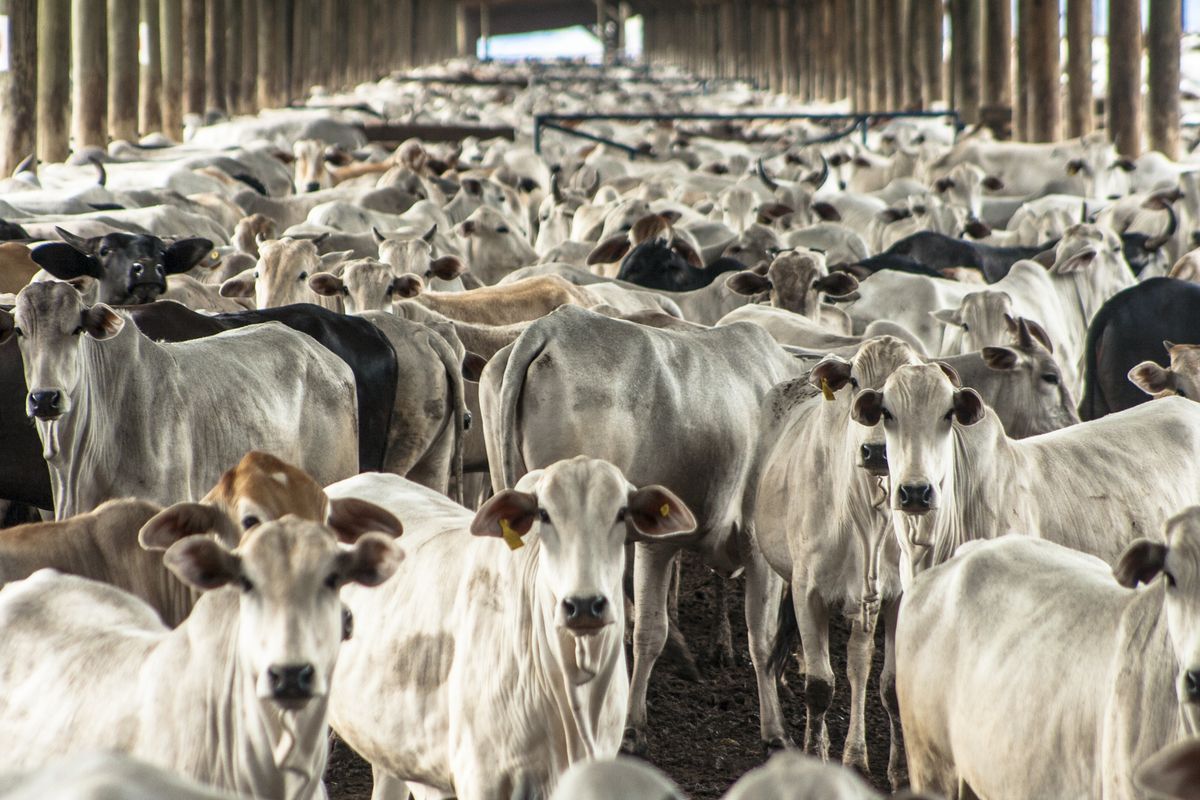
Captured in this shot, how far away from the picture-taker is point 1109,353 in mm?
9070

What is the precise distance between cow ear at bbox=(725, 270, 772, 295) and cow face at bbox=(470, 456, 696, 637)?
218 inches

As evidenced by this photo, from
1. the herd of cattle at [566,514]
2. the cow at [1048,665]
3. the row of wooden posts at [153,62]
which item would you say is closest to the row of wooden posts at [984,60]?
the herd of cattle at [566,514]

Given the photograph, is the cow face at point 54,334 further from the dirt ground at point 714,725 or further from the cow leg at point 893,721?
the cow leg at point 893,721

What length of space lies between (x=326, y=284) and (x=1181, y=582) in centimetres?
605

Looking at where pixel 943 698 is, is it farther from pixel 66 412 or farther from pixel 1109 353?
pixel 1109 353

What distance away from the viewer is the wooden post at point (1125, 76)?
20.2 meters

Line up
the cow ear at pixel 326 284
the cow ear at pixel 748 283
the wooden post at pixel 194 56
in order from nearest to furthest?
the cow ear at pixel 326 284
the cow ear at pixel 748 283
the wooden post at pixel 194 56

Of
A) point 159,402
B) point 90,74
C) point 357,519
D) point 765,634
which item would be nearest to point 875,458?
point 765,634

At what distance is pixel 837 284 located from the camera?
914 centimetres

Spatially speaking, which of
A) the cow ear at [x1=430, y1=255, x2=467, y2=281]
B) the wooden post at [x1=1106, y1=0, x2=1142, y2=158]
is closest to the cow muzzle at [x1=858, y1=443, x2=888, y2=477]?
the cow ear at [x1=430, y1=255, x2=467, y2=281]

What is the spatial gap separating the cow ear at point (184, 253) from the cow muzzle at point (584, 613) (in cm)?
510

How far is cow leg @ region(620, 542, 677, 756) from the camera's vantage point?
6344 millimetres

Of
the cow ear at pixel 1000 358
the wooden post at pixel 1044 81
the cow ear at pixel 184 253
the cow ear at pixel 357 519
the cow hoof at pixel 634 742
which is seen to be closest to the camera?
the cow ear at pixel 357 519

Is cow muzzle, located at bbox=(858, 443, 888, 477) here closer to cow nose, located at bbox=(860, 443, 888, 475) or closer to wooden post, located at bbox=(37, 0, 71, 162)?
cow nose, located at bbox=(860, 443, 888, 475)
